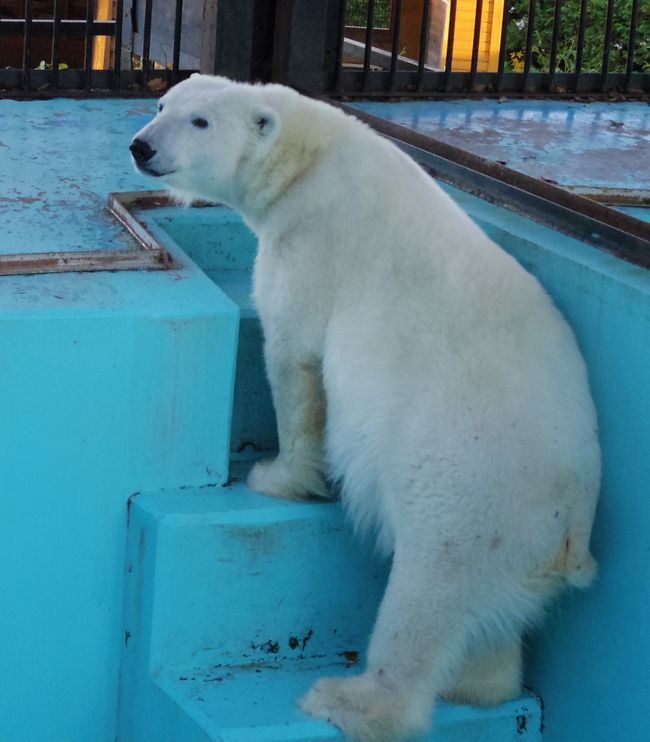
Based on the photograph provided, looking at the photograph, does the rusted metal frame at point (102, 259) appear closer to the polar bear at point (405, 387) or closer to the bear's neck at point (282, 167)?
the polar bear at point (405, 387)

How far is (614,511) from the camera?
272 centimetres

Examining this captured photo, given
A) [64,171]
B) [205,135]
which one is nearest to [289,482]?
[205,135]

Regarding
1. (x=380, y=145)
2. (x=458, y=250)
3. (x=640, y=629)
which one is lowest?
(x=640, y=629)

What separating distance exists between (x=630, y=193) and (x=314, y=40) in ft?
5.22

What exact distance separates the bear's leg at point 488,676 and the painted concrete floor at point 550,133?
1.61 meters

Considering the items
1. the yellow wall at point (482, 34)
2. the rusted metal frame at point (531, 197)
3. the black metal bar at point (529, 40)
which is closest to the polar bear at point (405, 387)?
the rusted metal frame at point (531, 197)

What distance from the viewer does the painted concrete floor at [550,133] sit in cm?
405

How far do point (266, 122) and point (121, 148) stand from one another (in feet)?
4.70

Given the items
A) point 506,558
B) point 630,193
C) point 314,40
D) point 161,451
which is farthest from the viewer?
point 314,40

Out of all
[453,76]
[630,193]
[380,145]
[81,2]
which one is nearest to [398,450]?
[380,145]

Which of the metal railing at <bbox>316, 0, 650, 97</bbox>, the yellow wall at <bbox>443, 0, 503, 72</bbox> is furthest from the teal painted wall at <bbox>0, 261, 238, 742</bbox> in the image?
the yellow wall at <bbox>443, 0, 503, 72</bbox>

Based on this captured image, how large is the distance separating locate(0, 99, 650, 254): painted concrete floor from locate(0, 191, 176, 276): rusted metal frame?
2.3 inches

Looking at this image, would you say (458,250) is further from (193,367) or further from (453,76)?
(453,76)

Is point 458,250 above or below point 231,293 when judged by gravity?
above
